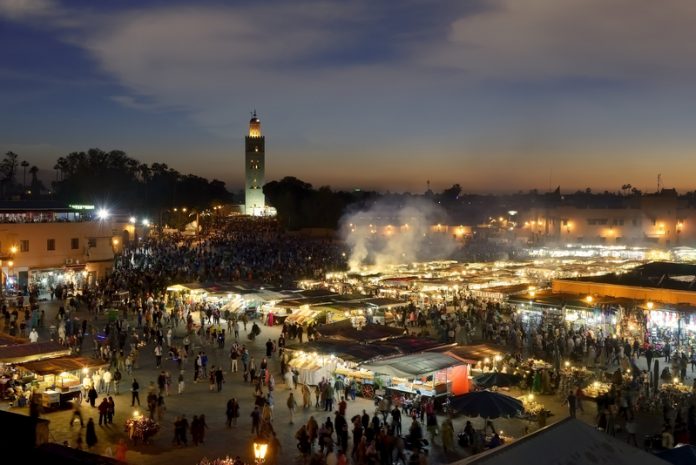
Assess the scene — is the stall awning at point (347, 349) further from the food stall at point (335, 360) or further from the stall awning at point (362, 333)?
the stall awning at point (362, 333)

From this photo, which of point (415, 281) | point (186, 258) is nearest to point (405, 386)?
point (415, 281)

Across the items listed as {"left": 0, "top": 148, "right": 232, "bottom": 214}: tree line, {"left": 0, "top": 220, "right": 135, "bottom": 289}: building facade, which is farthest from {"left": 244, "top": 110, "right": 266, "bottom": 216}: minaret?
{"left": 0, "top": 220, "right": 135, "bottom": 289}: building facade

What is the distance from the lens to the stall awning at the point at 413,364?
15313 mm

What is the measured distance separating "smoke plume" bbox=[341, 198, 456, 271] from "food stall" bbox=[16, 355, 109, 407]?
29216 millimetres

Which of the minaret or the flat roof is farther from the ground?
the minaret

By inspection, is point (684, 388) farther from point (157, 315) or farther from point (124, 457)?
point (157, 315)

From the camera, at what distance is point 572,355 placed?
2062cm

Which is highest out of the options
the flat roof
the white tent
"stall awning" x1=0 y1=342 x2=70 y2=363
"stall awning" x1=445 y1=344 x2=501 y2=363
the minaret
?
the minaret

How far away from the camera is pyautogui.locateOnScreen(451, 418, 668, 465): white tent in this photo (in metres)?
6.48

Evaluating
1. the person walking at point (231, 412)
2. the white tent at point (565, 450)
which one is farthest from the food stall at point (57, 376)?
the white tent at point (565, 450)

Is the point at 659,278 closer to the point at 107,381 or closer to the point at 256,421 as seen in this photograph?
the point at 256,421

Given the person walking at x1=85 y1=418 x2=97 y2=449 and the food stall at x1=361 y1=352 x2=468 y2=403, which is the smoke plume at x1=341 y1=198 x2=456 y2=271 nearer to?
the food stall at x1=361 y1=352 x2=468 y2=403

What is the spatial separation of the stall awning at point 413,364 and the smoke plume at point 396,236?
1094 inches

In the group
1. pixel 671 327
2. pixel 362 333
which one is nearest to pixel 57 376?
pixel 362 333
